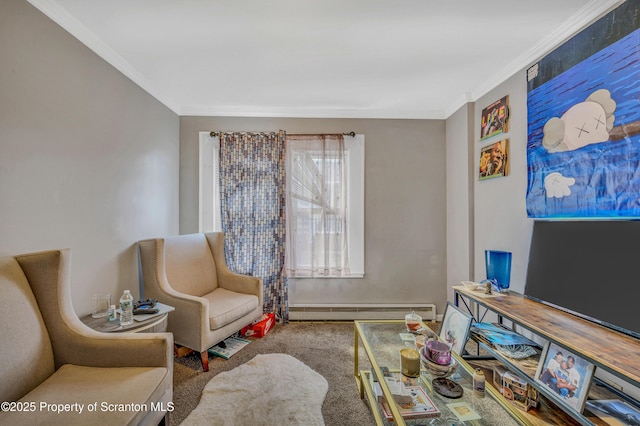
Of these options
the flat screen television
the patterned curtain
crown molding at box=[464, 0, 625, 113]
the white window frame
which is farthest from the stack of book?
→ the white window frame

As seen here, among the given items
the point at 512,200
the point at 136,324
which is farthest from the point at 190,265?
the point at 512,200

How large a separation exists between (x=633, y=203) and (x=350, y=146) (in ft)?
7.64

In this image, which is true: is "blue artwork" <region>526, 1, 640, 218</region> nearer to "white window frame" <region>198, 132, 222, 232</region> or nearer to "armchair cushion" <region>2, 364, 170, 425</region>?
"armchair cushion" <region>2, 364, 170, 425</region>

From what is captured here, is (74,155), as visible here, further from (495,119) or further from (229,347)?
(495,119)

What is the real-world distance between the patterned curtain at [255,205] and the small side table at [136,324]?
1212 mm

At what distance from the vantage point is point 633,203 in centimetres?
134

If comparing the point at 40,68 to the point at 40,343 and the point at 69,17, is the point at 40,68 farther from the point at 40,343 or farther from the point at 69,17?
the point at 40,343

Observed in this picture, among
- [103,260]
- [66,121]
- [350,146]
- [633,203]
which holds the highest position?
[350,146]

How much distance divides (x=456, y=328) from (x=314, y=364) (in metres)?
1.15

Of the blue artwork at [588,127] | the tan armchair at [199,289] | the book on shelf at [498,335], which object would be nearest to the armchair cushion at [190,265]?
the tan armchair at [199,289]

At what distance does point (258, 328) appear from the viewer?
2.69 meters

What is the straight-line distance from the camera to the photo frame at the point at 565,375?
120cm

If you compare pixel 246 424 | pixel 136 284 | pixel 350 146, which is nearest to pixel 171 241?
pixel 136 284

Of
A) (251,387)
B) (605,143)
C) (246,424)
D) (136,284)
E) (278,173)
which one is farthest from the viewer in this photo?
(278,173)
